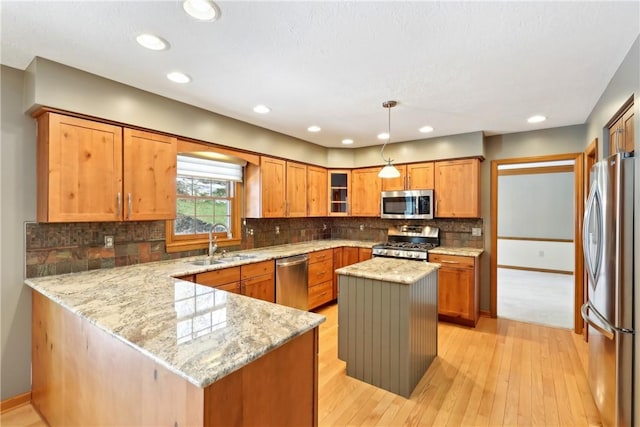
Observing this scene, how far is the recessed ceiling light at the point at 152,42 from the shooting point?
1800 mm

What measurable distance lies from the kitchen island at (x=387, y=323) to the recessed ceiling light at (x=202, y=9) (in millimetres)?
1989

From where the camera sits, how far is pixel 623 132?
6.87 feet

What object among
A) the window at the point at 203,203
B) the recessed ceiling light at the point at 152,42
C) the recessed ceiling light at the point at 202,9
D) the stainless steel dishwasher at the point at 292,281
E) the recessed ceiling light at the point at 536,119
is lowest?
the stainless steel dishwasher at the point at 292,281

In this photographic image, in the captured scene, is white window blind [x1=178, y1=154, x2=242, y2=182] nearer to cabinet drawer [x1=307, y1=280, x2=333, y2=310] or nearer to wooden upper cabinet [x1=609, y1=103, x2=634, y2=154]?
cabinet drawer [x1=307, y1=280, x2=333, y2=310]

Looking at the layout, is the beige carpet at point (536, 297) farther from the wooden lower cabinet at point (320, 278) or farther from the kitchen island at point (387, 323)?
the wooden lower cabinet at point (320, 278)

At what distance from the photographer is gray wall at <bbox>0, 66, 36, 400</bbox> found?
2162mm

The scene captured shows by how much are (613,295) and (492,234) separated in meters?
2.41

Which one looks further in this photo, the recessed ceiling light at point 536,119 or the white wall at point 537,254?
the white wall at point 537,254

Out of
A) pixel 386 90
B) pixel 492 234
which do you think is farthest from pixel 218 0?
pixel 492 234

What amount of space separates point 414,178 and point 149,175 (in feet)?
11.1

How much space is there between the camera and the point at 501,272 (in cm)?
685

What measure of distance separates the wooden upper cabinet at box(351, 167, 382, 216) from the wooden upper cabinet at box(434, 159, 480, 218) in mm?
904

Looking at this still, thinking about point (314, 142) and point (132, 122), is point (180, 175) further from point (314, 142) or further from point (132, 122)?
point (314, 142)

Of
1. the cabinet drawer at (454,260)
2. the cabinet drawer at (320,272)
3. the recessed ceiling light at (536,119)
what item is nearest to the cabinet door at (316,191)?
the cabinet drawer at (320,272)
